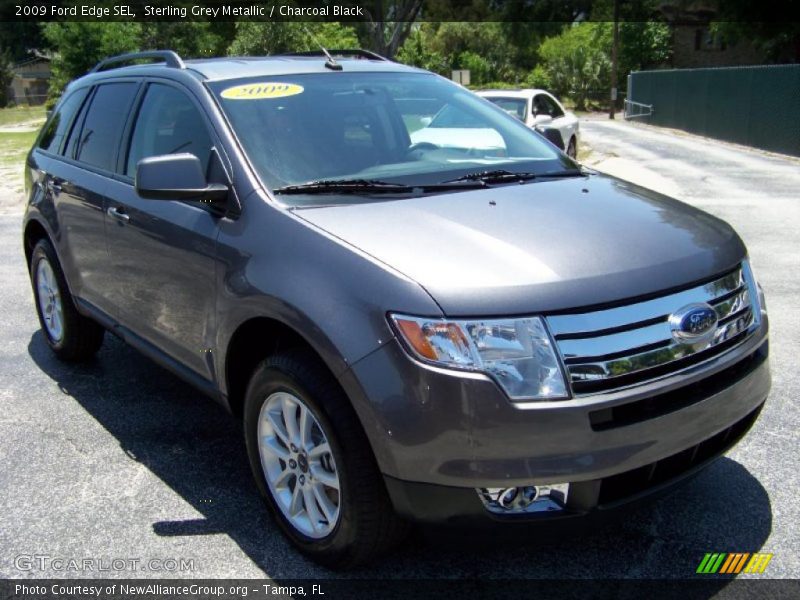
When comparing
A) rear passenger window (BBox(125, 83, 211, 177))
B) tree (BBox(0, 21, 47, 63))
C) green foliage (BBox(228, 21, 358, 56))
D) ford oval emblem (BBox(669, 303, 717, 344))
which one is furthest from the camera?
tree (BBox(0, 21, 47, 63))

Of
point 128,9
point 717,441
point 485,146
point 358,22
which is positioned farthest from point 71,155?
point 358,22

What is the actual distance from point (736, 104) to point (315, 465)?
22.9m

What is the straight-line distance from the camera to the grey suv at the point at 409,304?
2424mm

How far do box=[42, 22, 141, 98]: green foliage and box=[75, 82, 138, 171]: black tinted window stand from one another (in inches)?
1310

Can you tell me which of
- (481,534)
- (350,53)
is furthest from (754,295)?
(350,53)

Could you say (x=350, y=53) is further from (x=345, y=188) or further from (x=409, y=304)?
(x=409, y=304)

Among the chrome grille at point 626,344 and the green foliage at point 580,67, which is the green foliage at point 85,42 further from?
the chrome grille at point 626,344

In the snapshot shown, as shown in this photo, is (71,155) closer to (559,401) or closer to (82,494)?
(82,494)

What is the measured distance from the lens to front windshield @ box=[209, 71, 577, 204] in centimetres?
339

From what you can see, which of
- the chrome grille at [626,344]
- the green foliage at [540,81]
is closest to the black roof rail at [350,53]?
the chrome grille at [626,344]

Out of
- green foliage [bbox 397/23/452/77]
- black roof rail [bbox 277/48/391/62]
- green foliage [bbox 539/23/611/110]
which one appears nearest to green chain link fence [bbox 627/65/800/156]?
green foliage [bbox 539/23/611/110]

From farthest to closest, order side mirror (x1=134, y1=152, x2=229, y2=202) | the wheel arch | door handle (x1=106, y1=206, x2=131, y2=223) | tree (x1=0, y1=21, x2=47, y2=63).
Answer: tree (x1=0, y1=21, x2=47, y2=63), the wheel arch, door handle (x1=106, y1=206, x2=131, y2=223), side mirror (x1=134, y1=152, x2=229, y2=202)

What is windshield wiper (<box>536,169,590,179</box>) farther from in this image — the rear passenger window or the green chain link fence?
the green chain link fence

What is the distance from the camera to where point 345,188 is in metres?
3.23
